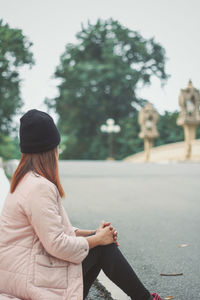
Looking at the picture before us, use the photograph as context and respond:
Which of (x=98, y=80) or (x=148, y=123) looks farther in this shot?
(x=98, y=80)

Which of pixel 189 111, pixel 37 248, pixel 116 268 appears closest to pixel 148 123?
pixel 189 111

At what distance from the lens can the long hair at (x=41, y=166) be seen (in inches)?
98.1

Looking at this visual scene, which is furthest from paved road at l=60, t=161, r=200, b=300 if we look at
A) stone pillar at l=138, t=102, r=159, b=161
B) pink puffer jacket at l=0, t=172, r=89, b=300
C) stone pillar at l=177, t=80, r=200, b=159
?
stone pillar at l=138, t=102, r=159, b=161

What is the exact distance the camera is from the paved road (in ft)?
13.1

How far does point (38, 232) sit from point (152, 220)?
15.5 ft

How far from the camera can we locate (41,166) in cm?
250

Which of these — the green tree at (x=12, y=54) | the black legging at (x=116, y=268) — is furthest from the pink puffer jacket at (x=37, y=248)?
the green tree at (x=12, y=54)

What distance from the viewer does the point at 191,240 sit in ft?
18.1

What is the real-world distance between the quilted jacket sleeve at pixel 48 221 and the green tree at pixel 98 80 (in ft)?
156

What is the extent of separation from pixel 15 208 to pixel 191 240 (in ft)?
11.6

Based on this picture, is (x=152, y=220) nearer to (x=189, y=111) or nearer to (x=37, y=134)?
(x=37, y=134)

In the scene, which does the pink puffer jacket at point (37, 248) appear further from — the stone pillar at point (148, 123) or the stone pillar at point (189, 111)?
the stone pillar at point (148, 123)

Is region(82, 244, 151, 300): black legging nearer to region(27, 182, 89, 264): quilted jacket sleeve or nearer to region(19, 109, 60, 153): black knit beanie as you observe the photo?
region(27, 182, 89, 264): quilted jacket sleeve

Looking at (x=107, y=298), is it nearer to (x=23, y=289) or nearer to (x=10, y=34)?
(x=23, y=289)
